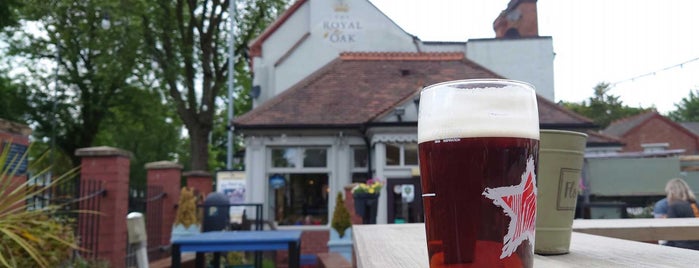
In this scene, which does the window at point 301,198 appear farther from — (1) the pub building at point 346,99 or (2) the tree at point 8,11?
(2) the tree at point 8,11

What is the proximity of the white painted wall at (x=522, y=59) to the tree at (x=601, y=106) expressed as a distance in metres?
28.1

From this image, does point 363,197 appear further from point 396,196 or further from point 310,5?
point 310,5

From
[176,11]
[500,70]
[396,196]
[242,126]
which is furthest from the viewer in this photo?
[176,11]

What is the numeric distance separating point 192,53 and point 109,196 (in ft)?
45.2

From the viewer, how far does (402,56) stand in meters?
17.4

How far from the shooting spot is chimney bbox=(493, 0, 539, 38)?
2027 centimetres

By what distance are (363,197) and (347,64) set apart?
9.07m

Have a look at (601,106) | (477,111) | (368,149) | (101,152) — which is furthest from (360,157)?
(601,106)

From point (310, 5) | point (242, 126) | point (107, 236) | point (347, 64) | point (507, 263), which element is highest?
point (310, 5)

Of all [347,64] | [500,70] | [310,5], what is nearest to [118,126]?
[310,5]

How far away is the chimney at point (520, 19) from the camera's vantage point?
A: 20.3 metres

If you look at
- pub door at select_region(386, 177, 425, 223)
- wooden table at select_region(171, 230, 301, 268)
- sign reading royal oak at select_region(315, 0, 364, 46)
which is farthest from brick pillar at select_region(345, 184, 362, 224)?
sign reading royal oak at select_region(315, 0, 364, 46)

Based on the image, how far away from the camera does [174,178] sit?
429 inches

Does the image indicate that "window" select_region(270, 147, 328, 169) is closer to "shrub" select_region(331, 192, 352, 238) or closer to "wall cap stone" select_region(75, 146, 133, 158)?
"shrub" select_region(331, 192, 352, 238)
